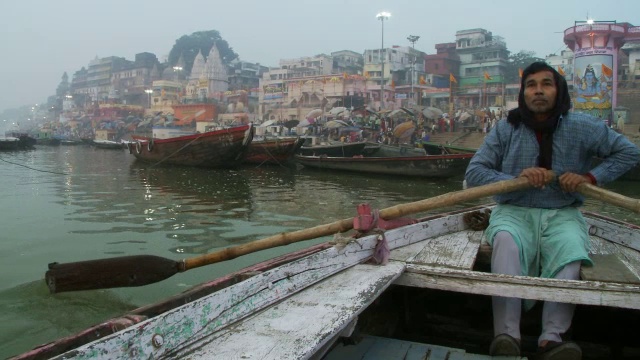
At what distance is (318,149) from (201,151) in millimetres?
4715

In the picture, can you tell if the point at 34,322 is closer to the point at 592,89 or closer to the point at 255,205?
the point at 255,205

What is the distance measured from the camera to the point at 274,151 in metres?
18.2

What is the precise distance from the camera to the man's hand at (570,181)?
7.16 ft

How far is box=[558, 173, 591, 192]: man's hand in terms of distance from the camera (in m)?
2.18

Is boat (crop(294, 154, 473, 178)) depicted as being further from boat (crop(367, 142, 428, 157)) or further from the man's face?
the man's face

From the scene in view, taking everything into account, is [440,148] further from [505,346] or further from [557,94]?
[505,346]

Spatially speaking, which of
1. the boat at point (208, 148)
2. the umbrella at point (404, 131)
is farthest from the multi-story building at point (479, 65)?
the boat at point (208, 148)

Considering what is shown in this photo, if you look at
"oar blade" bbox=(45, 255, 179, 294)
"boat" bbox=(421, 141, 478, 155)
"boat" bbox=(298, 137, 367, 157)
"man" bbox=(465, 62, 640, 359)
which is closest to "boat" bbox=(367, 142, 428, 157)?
"boat" bbox=(421, 141, 478, 155)

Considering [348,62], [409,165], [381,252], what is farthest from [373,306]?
[348,62]

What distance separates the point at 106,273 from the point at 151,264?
205 millimetres

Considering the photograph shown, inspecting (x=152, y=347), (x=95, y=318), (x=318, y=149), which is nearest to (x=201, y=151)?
(x=318, y=149)

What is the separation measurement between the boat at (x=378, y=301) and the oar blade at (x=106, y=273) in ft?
0.10

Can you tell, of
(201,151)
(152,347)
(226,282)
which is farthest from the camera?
(201,151)

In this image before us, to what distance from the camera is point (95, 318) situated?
3371 millimetres
